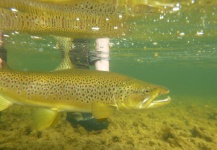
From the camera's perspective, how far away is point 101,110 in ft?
13.6

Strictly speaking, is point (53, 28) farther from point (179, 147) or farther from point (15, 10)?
point (179, 147)

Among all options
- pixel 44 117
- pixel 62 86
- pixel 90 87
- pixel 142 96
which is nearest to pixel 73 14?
pixel 62 86

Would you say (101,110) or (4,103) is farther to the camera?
(4,103)

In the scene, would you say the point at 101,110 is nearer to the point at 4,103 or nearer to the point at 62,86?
the point at 62,86

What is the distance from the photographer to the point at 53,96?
4.62 meters

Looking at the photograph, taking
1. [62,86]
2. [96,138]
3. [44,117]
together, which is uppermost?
[62,86]

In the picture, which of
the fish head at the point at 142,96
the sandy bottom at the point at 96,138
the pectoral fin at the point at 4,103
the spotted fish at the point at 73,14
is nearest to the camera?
the fish head at the point at 142,96

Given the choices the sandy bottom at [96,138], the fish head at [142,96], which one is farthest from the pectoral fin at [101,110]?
the sandy bottom at [96,138]

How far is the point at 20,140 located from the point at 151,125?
5295 mm

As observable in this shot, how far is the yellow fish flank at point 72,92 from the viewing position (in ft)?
14.4

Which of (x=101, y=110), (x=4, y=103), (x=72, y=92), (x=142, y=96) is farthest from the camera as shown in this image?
(x=72, y=92)

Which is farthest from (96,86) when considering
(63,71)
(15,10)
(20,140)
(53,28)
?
(53,28)

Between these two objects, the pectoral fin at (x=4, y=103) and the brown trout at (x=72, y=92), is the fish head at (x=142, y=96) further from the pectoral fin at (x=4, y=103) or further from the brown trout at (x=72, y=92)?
the pectoral fin at (x=4, y=103)

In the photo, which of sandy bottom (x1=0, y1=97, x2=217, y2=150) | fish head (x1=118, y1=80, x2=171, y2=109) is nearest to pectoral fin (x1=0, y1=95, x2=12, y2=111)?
sandy bottom (x1=0, y1=97, x2=217, y2=150)
